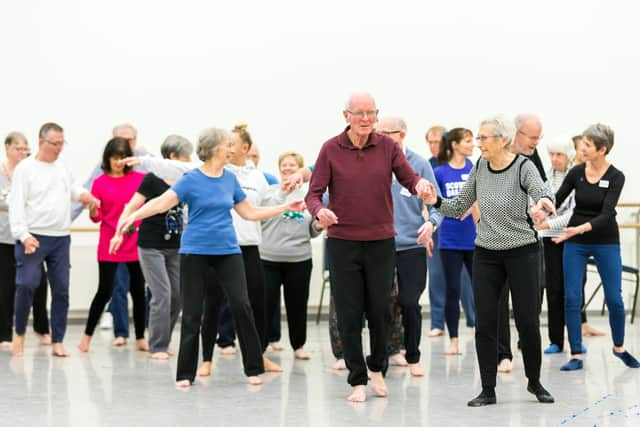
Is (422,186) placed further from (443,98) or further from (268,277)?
(443,98)

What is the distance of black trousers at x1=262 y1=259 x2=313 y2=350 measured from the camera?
22.3 ft

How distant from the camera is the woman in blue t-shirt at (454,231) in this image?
7.02 meters

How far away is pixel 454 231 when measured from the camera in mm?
7059

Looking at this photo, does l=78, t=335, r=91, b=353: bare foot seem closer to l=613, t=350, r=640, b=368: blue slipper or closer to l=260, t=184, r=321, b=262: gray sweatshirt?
l=260, t=184, r=321, b=262: gray sweatshirt

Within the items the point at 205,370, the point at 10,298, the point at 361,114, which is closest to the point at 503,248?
the point at 361,114

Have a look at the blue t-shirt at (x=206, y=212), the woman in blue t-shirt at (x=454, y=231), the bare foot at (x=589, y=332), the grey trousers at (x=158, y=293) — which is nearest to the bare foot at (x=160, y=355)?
the grey trousers at (x=158, y=293)

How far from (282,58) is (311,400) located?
15.4 feet

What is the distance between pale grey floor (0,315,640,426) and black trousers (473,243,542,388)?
240mm

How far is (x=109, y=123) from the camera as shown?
9195 mm

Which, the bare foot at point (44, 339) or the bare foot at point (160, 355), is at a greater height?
the bare foot at point (160, 355)

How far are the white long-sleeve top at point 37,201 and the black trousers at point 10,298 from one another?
796 millimetres

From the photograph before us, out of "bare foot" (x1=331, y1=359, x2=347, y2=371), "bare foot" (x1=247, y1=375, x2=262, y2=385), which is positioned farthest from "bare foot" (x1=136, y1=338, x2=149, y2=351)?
"bare foot" (x1=247, y1=375, x2=262, y2=385)

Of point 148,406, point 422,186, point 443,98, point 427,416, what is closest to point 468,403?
point 427,416

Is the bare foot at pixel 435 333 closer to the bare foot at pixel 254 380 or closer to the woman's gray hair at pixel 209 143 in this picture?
the bare foot at pixel 254 380
